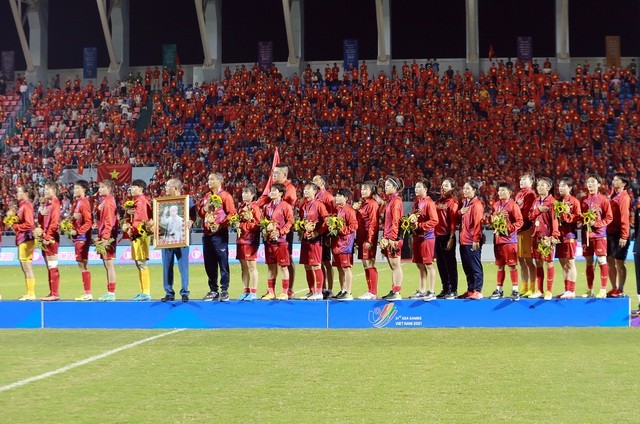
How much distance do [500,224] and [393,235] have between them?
1706 mm

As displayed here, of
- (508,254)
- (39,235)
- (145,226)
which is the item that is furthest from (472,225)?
(39,235)

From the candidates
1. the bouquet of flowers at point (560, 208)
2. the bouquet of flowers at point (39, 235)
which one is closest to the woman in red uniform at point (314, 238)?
the bouquet of flowers at point (560, 208)

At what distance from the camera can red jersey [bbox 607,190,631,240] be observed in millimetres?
15625

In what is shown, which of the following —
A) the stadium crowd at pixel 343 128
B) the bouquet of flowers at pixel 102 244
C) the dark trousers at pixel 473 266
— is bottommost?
the dark trousers at pixel 473 266

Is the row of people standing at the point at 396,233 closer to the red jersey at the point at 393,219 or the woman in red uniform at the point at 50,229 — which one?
the red jersey at the point at 393,219

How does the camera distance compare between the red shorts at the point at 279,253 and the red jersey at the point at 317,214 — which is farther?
the red shorts at the point at 279,253

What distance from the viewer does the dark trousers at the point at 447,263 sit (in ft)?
52.3

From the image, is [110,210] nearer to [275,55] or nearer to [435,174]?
[435,174]

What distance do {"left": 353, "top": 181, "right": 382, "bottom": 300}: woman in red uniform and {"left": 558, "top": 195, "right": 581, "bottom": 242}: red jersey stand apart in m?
2.99

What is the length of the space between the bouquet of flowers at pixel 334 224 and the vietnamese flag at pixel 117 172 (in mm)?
25913

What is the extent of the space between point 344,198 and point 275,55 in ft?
108

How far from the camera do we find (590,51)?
45.4 meters

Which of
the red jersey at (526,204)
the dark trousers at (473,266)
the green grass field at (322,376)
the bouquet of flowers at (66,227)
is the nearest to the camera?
the green grass field at (322,376)

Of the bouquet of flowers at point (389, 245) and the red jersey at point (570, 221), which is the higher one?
the red jersey at point (570, 221)
